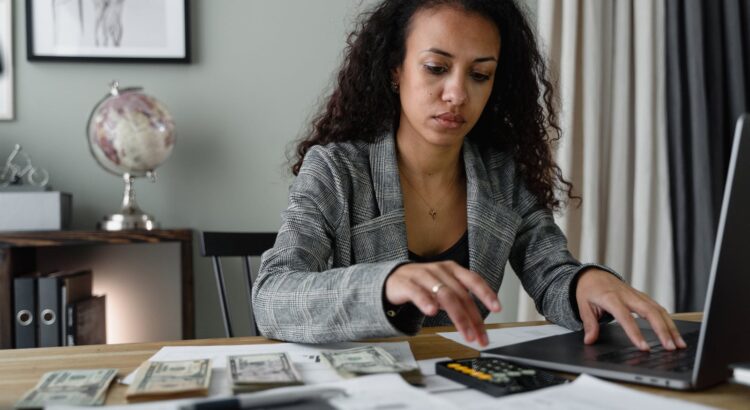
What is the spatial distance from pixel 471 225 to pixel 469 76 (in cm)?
28

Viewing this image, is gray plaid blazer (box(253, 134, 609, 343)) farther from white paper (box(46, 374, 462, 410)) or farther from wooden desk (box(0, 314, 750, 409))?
white paper (box(46, 374, 462, 410))

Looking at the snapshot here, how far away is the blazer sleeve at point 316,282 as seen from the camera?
0.89m

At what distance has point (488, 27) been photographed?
4.59ft

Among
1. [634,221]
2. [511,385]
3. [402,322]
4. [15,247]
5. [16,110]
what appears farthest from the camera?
[634,221]

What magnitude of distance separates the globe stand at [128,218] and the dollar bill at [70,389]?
136cm

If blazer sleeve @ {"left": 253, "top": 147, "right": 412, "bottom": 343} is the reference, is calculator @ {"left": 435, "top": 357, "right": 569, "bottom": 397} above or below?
below

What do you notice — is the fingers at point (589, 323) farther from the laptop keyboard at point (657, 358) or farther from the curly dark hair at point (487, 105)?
the curly dark hair at point (487, 105)

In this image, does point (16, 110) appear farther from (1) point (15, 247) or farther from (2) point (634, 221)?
(2) point (634, 221)

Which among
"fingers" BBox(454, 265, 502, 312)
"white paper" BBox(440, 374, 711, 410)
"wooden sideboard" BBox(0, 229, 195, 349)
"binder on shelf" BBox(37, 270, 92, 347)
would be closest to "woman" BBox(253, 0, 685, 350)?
"fingers" BBox(454, 265, 502, 312)

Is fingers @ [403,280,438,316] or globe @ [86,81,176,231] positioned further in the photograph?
globe @ [86,81,176,231]

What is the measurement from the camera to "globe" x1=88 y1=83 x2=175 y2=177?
206 centimetres

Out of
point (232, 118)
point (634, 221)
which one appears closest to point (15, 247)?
point (232, 118)

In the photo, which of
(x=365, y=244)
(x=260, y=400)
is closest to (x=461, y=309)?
(x=260, y=400)

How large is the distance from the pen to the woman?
0.23 m
